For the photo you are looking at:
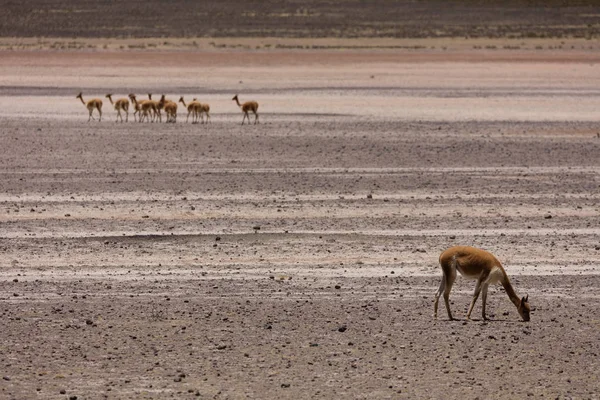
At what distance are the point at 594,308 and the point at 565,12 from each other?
2829 inches

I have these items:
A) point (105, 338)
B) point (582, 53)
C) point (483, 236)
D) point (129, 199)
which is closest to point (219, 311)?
point (105, 338)

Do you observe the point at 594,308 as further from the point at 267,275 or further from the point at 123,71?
the point at 123,71

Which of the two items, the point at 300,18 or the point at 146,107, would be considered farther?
the point at 300,18

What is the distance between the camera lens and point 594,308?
35.3 feet

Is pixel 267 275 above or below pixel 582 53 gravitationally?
below

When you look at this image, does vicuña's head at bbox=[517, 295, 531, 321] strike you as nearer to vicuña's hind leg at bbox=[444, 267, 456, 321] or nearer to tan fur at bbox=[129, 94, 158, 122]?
vicuña's hind leg at bbox=[444, 267, 456, 321]

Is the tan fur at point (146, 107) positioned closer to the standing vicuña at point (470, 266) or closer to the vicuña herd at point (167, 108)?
the vicuña herd at point (167, 108)

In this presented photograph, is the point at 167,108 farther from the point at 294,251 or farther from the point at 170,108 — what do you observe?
the point at 294,251

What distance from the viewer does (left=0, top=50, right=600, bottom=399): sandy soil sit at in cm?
888

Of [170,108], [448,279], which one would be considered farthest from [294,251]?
[170,108]

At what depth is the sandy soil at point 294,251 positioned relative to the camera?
8.88 metres

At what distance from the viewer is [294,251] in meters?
13.2

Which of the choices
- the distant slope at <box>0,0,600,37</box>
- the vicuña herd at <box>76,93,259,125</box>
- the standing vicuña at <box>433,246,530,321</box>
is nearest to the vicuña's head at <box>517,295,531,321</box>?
the standing vicuña at <box>433,246,530,321</box>

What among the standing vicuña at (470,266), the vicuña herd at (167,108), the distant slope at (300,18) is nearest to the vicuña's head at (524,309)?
the standing vicuña at (470,266)
